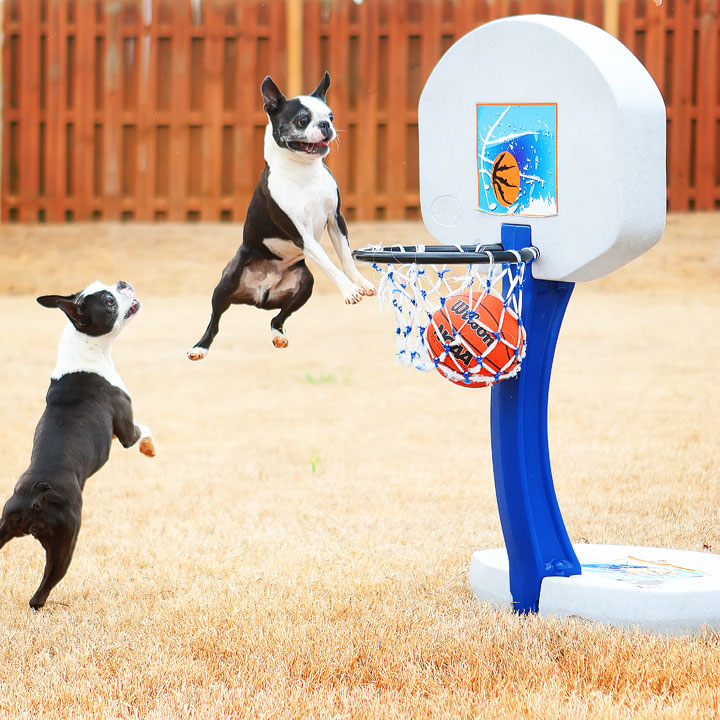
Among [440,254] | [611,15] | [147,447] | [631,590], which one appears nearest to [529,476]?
[631,590]

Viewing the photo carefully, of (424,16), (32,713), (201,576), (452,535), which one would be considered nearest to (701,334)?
(424,16)

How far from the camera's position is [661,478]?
7.05 m


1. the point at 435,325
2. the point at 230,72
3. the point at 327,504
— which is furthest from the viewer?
the point at 230,72

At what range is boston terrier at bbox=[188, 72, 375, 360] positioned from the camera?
8.84 feet

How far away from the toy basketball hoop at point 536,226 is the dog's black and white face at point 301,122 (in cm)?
105

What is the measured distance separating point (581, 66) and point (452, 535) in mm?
3038

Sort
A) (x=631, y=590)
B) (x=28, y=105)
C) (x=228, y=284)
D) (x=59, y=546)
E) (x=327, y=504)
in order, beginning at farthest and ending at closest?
1. (x=28, y=105)
2. (x=327, y=504)
3. (x=631, y=590)
4. (x=59, y=546)
5. (x=228, y=284)

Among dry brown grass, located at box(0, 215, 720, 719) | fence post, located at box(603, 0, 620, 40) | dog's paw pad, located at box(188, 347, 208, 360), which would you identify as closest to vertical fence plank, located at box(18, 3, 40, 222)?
dry brown grass, located at box(0, 215, 720, 719)

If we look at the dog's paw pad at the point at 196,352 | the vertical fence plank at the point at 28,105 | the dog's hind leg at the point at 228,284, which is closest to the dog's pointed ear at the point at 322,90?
the dog's hind leg at the point at 228,284

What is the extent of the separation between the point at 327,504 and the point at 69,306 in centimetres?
382

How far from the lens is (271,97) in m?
2.71

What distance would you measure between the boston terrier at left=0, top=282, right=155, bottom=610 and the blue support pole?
1.68m

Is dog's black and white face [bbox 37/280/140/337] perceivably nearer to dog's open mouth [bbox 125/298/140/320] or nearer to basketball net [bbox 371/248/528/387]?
dog's open mouth [bbox 125/298/140/320]

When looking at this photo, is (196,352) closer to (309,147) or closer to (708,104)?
(309,147)
